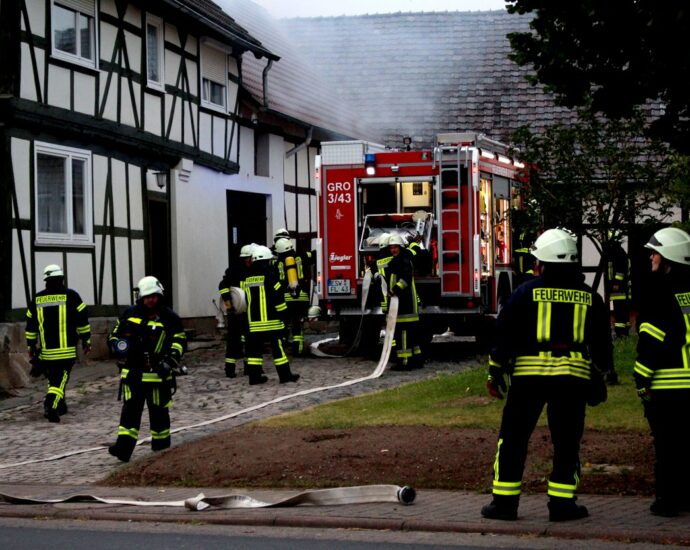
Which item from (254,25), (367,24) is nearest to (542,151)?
(254,25)

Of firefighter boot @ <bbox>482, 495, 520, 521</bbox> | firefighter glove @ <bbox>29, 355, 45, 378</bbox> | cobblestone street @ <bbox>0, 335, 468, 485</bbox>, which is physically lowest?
cobblestone street @ <bbox>0, 335, 468, 485</bbox>

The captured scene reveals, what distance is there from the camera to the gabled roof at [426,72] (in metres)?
34.9

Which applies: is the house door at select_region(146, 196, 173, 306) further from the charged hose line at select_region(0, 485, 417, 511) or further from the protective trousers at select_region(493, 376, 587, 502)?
the protective trousers at select_region(493, 376, 587, 502)

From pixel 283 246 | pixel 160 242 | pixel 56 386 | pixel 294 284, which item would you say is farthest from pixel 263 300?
pixel 160 242

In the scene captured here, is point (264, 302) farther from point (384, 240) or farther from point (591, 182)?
point (591, 182)

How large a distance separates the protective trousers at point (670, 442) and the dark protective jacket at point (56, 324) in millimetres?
8308

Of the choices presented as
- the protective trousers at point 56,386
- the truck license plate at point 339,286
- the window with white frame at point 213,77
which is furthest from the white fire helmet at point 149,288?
the window with white frame at point 213,77

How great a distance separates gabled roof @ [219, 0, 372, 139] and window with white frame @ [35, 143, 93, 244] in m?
7.86

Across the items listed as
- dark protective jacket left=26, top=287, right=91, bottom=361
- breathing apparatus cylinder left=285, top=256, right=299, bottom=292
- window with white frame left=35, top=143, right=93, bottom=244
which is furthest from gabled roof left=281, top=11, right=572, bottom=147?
dark protective jacket left=26, top=287, right=91, bottom=361

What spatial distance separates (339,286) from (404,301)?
186cm

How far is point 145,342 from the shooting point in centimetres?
1176

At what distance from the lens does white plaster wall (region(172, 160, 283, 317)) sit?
79.6 feet

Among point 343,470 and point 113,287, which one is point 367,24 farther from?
point 343,470

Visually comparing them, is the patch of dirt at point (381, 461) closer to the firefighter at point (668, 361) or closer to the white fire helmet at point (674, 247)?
the firefighter at point (668, 361)
